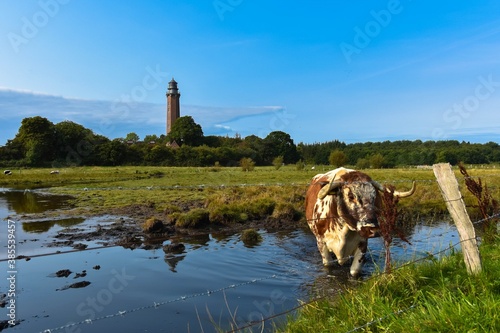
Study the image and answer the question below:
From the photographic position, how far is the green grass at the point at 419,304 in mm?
3951

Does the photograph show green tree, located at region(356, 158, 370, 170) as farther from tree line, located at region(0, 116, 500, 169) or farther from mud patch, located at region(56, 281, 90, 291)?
mud patch, located at region(56, 281, 90, 291)

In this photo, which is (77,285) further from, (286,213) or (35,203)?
(35,203)

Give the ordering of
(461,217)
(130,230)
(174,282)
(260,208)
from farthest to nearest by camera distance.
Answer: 1. (260,208)
2. (130,230)
3. (174,282)
4. (461,217)

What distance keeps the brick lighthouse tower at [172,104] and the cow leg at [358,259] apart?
437 feet

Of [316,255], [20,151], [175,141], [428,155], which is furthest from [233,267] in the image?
[175,141]

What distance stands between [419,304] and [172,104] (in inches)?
5580

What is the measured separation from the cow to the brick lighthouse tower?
435 ft

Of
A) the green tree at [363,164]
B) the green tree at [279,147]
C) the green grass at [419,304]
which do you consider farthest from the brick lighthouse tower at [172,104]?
the green grass at [419,304]

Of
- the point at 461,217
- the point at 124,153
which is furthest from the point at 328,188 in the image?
the point at 124,153

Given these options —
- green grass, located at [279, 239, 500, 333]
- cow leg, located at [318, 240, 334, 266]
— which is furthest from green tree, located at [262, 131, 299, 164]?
green grass, located at [279, 239, 500, 333]

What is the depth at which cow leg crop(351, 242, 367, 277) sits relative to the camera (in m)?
8.72

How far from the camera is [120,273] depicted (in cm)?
971

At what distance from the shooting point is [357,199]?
8438mm

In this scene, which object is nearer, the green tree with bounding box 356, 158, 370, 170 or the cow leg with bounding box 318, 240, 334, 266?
the cow leg with bounding box 318, 240, 334, 266
